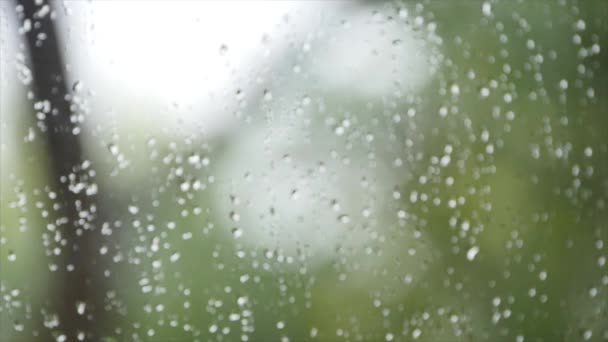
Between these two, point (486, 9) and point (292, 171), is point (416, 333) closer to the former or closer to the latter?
point (292, 171)

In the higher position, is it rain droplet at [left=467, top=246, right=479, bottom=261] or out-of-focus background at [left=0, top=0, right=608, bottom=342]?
out-of-focus background at [left=0, top=0, right=608, bottom=342]

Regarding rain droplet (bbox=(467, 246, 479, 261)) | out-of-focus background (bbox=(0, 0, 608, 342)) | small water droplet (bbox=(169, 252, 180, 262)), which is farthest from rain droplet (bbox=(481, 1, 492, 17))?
small water droplet (bbox=(169, 252, 180, 262))

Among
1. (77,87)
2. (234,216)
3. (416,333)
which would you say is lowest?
(416,333)

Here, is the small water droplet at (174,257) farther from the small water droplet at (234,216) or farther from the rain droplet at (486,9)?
the rain droplet at (486,9)

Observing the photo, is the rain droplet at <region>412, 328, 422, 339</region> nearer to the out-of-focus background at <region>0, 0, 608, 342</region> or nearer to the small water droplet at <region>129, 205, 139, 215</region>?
the out-of-focus background at <region>0, 0, 608, 342</region>

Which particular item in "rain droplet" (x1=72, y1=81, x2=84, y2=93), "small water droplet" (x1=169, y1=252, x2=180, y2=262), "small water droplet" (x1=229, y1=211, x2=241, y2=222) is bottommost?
"small water droplet" (x1=169, y1=252, x2=180, y2=262)

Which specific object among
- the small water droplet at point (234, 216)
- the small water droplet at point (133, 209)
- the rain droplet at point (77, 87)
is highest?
the rain droplet at point (77, 87)

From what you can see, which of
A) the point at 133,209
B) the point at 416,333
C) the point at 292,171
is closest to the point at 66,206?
the point at 133,209

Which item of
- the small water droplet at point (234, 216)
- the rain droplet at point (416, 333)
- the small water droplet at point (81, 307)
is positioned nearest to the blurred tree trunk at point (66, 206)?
the small water droplet at point (81, 307)
